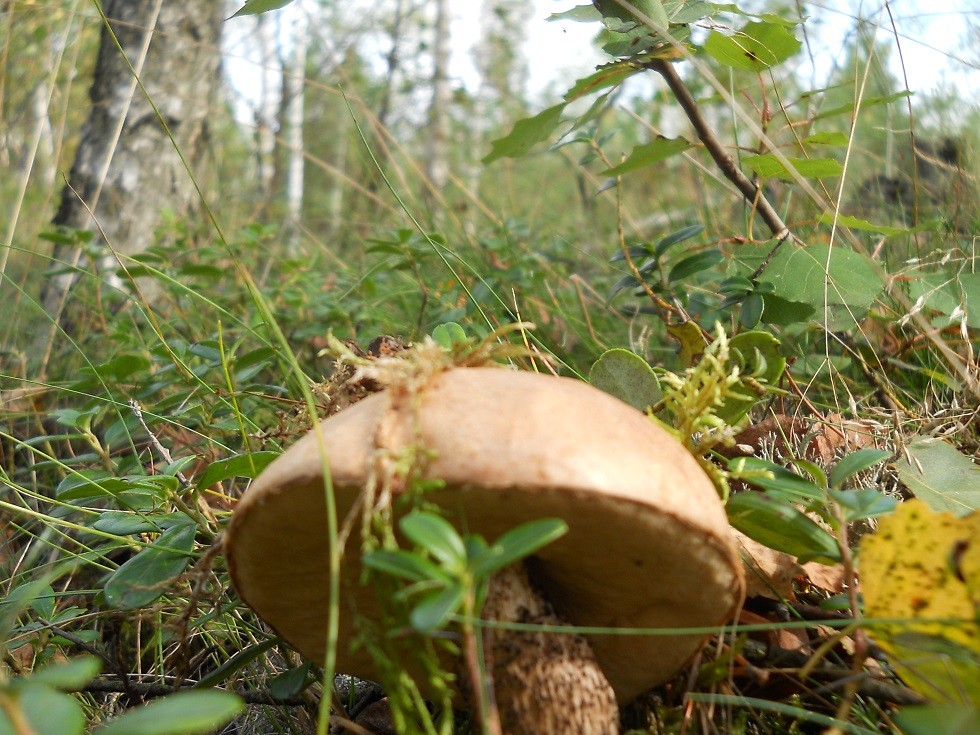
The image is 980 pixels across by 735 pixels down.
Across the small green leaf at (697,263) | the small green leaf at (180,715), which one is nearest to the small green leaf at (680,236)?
the small green leaf at (697,263)

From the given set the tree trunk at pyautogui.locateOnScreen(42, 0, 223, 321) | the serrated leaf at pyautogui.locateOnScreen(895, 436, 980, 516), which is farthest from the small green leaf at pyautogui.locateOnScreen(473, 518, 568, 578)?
the tree trunk at pyautogui.locateOnScreen(42, 0, 223, 321)

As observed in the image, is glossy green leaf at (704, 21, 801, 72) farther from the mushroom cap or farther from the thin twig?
the mushroom cap

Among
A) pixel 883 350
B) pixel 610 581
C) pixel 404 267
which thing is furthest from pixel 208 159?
pixel 610 581

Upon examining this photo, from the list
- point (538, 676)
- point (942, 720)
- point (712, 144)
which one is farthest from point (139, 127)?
point (942, 720)

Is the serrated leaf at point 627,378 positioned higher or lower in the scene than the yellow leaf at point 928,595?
higher

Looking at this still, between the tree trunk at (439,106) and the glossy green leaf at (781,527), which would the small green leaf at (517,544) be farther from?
the tree trunk at (439,106)

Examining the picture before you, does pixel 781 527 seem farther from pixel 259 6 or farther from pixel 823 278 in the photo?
pixel 259 6
